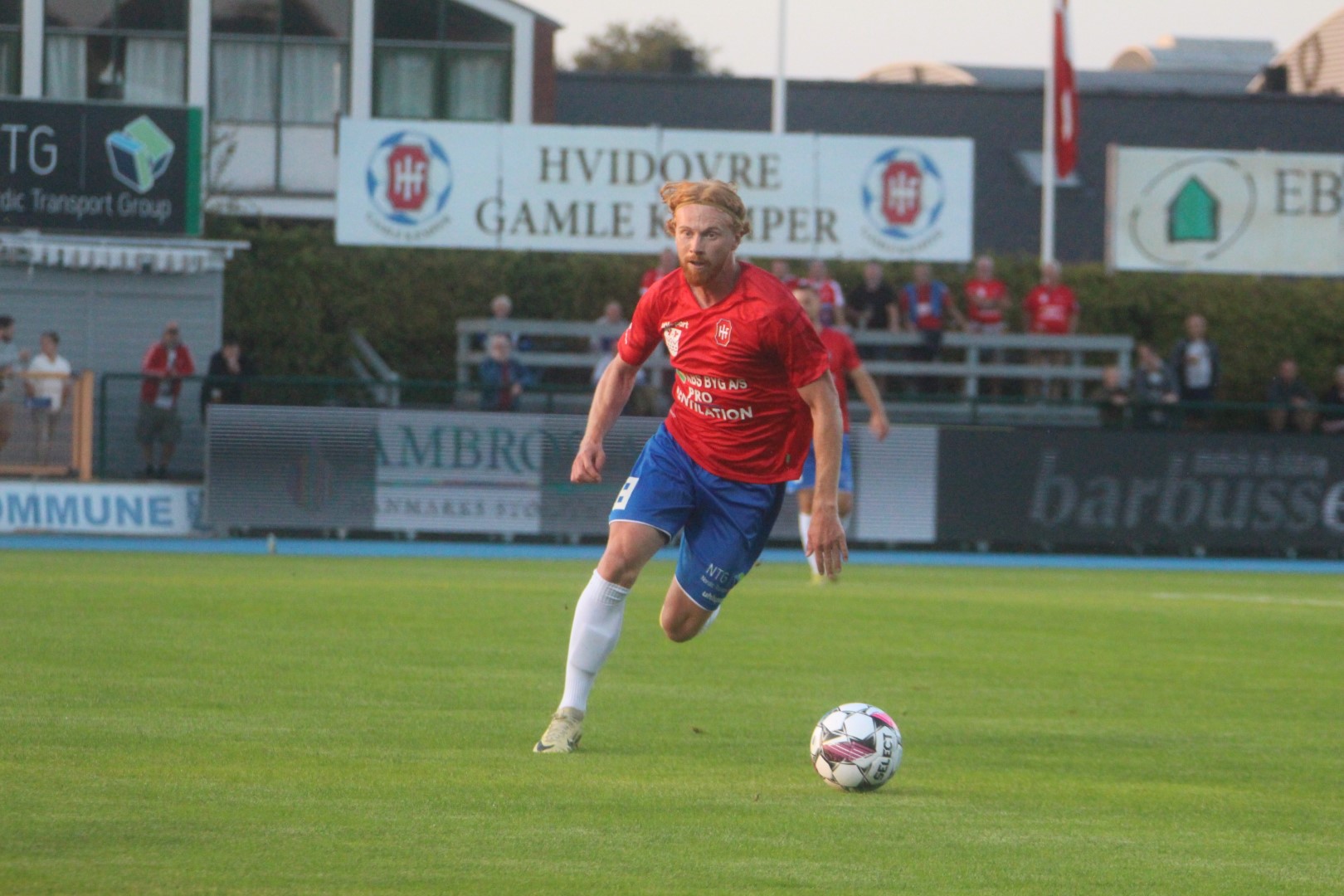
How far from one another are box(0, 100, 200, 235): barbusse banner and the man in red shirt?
38.7 feet

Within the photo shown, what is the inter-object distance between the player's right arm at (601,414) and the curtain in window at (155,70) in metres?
31.3

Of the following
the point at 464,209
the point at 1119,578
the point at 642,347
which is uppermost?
the point at 464,209

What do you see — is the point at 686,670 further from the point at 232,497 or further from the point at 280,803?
the point at 232,497

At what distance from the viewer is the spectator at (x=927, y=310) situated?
85.3 feet

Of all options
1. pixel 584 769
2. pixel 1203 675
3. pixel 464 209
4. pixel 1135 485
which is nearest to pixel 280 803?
pixel 584 769

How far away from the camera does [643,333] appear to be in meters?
7.67

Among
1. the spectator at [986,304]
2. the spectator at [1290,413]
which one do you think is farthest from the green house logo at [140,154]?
the spectator at [1290,413]

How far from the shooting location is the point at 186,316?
25.5 metres

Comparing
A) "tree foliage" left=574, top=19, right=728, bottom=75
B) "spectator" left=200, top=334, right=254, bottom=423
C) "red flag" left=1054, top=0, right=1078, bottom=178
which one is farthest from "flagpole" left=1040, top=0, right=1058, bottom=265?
"tree foliage" left=574, top=19, right=728, bottom=75

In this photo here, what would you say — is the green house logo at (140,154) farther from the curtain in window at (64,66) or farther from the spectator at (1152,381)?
the spectator at (1152,381)

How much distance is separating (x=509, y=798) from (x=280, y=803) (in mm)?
746

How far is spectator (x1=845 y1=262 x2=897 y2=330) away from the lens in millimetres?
26031

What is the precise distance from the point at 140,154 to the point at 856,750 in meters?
20.1

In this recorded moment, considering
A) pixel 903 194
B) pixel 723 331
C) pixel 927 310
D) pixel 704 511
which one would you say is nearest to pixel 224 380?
pixel 927 310
